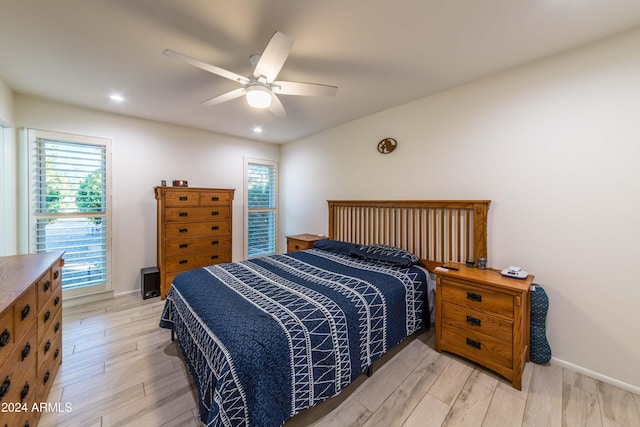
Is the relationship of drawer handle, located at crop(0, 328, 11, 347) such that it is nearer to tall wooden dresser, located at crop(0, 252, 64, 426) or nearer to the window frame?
tall wooden dresser, located at crop(0, 252, 64, 426)

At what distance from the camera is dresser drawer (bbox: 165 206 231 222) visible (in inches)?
135

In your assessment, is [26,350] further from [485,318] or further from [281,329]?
[485,318]

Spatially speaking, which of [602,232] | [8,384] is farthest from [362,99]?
[8,384]

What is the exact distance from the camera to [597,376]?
1915 millimetres

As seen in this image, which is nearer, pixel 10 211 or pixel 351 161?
pixel 10 211

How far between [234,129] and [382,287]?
347 centimetres

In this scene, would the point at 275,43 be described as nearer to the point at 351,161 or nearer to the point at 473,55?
the point at 473,55

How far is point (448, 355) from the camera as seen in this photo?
222 centimetres

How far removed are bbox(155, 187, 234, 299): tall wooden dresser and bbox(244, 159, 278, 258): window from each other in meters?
0.80

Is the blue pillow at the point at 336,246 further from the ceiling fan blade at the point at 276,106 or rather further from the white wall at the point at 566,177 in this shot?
the ceiling fan blade at the point at 276,106

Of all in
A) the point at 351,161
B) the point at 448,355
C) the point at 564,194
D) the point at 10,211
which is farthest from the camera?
the point at 351,161

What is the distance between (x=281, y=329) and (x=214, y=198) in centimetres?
293

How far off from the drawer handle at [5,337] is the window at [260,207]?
3543mm

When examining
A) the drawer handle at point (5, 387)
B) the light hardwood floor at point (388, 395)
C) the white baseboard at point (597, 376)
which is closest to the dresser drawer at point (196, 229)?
the light hardwood floor at point (388, 395)
